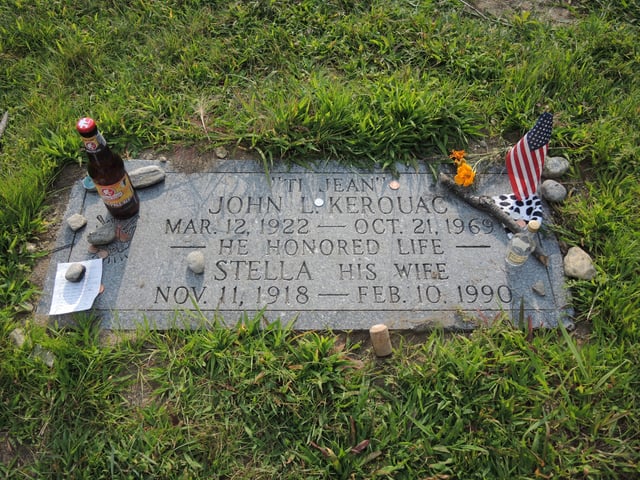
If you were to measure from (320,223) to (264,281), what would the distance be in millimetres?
481

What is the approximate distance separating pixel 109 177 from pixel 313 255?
3.88 ft

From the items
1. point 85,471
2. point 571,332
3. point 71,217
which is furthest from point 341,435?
point 71,217

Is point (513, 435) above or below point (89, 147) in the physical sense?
below

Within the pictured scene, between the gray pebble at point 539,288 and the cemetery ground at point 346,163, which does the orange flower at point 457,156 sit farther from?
the gray pebble at point 539,288

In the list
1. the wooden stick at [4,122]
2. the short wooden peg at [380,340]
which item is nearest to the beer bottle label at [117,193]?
the wooden stick at [4,122]

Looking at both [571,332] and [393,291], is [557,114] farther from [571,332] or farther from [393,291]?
[393,291]

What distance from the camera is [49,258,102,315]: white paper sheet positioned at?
2.51 metres

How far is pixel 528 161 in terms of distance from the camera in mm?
2787

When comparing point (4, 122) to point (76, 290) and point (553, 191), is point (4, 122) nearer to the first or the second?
point (76, 290)

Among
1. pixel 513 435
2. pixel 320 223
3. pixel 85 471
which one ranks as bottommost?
pixel 513 435

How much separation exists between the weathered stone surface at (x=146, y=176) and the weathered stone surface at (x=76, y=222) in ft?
1.16

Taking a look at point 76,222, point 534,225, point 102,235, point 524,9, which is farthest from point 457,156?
point 76,222

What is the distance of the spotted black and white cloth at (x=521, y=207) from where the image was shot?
2.77 m

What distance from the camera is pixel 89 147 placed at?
2.40 metres
